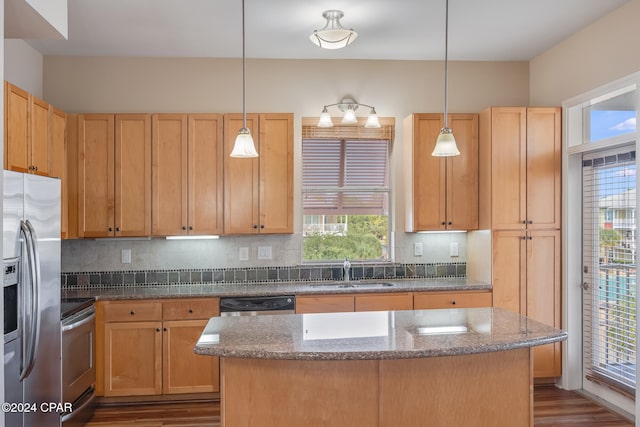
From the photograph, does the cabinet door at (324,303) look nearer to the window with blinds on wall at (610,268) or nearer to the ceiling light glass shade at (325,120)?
the ceiling light glass shade at (325,120)

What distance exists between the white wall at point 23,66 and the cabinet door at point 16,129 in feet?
1.96

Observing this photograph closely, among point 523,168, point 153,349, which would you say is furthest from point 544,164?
point 153,349

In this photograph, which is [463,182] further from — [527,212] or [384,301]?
[384,301]

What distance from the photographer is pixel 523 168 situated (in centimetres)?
406

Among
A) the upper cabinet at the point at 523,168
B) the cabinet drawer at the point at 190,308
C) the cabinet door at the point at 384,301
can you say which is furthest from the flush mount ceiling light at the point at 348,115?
the cabinet drawer at the point at 190,308

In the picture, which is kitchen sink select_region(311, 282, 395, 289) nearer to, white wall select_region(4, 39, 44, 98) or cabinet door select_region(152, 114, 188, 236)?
cabinet door select_region(152, 114, 188, 236)

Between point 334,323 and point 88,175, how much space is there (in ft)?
8.62

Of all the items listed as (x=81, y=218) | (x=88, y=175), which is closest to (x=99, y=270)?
(x=81, y=218)

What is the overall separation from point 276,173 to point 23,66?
2201 millimetres

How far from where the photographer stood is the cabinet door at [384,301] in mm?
3906

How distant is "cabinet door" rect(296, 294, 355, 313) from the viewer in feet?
12.7

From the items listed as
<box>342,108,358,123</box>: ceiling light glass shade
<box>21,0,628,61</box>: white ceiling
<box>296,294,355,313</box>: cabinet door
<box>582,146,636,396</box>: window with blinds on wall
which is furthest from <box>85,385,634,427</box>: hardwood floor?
<box>21,0,628,61</box>: white ceiling

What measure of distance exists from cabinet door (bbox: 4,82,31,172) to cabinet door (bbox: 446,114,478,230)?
3289mm

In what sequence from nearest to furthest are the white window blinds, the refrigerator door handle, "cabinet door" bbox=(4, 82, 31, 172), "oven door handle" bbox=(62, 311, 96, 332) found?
the refrigerator door handle, "cabinet door" bbox=(4, 82, 31, 172), "oven door handle" bbox=(62, 311, 96, 332), the white window blinds
